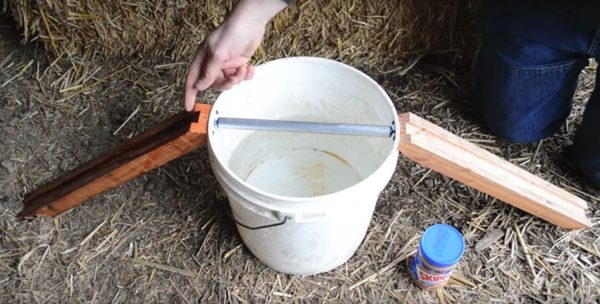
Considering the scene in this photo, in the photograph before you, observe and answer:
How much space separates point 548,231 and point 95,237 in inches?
43.3

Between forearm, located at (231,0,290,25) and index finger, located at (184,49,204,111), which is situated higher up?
forearm, located at (231,0,290,25)

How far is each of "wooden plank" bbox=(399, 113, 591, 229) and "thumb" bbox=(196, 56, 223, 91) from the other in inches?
14.3

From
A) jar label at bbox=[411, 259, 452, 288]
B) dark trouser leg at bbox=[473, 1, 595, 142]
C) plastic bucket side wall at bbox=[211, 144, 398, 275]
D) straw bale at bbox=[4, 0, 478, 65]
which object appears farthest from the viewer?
straw bale at bbox=[4, 0, 478, 65]

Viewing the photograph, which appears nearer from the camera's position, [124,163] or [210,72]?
[210,72]

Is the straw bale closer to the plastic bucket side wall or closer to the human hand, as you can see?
the human hand

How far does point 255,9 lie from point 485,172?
1.89 feet

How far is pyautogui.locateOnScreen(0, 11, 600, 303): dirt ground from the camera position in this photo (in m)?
1.36

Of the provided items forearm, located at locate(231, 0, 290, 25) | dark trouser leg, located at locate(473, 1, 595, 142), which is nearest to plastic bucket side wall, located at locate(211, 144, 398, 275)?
forearm, located at locate(231, 0, 290, 25)

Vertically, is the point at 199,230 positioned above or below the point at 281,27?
below

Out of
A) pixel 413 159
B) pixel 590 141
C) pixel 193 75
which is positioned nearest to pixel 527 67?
pixel 590 141

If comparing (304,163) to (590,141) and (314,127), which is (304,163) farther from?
(590,141)

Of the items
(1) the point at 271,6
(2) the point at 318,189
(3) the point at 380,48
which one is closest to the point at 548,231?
(2) the point at 318,189

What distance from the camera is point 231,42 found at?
1.08m

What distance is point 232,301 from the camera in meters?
1.34
